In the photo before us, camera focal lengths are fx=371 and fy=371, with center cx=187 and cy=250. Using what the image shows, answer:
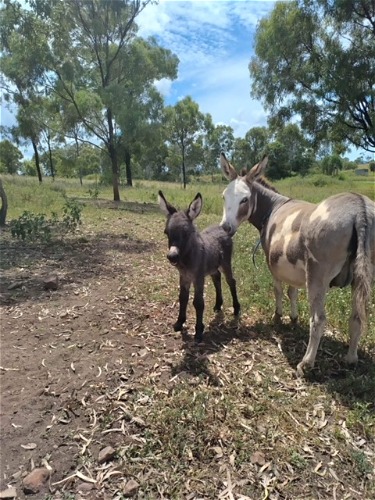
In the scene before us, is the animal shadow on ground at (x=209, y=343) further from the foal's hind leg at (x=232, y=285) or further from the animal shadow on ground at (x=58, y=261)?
the animal shadow on ground at (x=58, y=261)

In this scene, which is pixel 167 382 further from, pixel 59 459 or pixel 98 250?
pixel 98 250

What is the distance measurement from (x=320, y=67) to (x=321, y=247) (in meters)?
15.1

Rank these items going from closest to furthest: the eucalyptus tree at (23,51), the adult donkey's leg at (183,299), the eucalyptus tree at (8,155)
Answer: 1. the adult donkey's leg at (183,299)
2. the eucalyptus tree at (23,51)
3. the eucalyptus tree at (8,155)

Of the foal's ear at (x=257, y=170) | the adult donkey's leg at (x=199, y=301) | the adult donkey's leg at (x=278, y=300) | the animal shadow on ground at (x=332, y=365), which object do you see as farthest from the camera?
the adult donkey's leg at (x=278, y=300)

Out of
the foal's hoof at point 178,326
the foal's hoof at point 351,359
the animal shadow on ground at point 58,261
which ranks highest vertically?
the animal shadow on ground at point 58,261

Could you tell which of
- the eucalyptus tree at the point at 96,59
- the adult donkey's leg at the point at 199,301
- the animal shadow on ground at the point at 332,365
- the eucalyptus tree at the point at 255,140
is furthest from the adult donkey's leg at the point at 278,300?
the eucalyptus tree at the point at 255,140

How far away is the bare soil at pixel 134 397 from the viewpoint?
8.45ft

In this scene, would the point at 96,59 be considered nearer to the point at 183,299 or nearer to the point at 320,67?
the point at 320,67

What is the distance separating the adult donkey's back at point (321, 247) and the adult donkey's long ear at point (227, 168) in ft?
0.69

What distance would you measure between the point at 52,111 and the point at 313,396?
25.6 m

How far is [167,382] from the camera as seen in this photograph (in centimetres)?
359

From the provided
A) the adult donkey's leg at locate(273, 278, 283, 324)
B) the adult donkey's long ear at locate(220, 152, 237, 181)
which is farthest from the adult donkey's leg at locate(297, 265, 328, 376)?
the adult donkey's long ear at locate(220, 152, 237, 181)

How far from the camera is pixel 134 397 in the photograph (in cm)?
335

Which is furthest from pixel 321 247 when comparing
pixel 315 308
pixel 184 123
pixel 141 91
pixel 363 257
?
pixel 184 123
